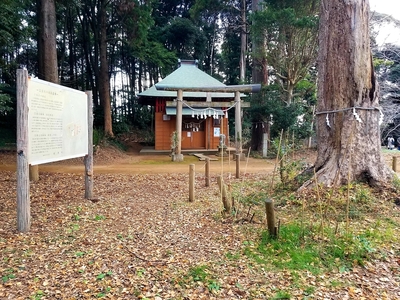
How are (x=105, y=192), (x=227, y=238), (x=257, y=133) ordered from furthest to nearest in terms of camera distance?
(x=257, y=133) < (x=105, y=192) < (x=227, y=238)

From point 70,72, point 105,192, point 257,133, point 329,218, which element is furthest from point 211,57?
point 329,218

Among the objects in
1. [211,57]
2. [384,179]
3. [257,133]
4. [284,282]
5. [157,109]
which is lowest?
[284,282]

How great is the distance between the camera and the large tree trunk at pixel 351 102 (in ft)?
15.8

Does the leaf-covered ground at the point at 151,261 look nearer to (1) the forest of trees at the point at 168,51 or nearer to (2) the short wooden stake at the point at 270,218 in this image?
(2) the short wooden stake at the point at 270,218

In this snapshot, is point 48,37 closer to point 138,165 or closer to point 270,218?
point 138,165

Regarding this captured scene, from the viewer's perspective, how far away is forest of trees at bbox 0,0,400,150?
1139cm

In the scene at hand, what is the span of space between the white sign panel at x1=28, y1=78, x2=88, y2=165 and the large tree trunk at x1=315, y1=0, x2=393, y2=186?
4424mm

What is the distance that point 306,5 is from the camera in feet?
40.3

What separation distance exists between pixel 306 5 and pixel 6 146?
16109 millimetres

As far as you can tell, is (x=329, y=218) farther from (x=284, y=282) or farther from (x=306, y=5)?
(x=306, y=5)

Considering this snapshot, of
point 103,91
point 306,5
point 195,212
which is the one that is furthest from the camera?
point 103,91

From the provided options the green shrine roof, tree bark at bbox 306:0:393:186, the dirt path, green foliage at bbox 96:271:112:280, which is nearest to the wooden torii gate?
the dirt path

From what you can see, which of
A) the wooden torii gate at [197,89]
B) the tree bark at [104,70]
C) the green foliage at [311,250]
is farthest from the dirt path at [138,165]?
the tree bark at [104,70]

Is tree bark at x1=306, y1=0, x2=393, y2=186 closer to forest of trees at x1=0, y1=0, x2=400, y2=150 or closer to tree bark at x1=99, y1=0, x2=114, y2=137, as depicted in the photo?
forest of trees at x1=0, y1=0, x2=400, y2=150
